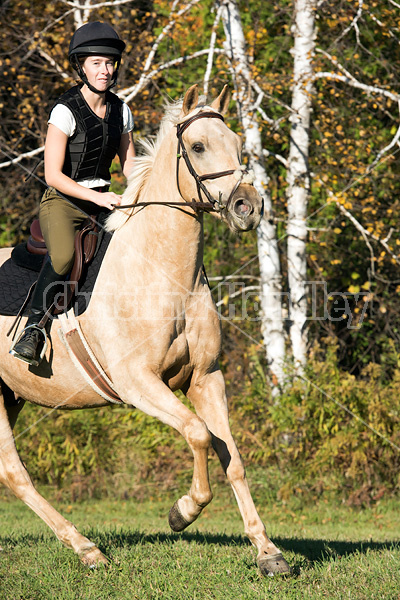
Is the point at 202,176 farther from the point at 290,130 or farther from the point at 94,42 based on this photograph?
the point at 290,130

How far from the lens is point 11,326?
17.9 ft

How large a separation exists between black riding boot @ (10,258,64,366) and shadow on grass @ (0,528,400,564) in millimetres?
1574

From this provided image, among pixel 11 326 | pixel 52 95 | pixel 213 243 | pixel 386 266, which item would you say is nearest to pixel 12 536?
pixel 11 326

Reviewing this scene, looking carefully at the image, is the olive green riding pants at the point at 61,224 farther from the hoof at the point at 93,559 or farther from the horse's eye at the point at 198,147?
the hoof at the point at 93,559

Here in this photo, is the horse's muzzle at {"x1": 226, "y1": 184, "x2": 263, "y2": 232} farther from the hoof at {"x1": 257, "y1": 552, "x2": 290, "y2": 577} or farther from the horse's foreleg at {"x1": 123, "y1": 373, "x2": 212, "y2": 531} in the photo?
the hoof at {"x1": 257, "y1": 552, "x2": 290, "y2": 577}

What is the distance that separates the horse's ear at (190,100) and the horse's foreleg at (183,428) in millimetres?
1751

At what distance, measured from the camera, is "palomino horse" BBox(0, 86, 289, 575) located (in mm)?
4363

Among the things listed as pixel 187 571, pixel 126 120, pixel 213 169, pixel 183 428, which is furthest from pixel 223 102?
pixel 187 571

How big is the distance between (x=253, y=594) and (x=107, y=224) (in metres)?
2.61

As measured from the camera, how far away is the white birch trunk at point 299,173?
10.0 m

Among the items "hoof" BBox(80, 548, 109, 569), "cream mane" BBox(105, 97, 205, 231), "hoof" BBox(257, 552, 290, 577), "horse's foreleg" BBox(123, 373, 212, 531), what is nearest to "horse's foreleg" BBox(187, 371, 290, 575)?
"hoof" BBox(257, 552, 290, 577)

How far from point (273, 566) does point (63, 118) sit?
3.24m

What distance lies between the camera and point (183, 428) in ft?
14.1

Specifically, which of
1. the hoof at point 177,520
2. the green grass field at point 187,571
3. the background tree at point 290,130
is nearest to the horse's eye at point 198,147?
the hoof at point 177,520
